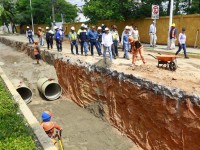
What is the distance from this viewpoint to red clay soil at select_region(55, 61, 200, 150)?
7.48m

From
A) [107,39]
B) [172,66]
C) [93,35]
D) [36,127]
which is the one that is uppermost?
[93,35]

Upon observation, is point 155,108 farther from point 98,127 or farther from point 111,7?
point 111,7

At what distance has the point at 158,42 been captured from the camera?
2389 centimetres

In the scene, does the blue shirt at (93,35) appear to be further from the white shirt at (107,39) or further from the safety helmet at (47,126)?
the safety helmet at (47,126)

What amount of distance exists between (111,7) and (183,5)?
24.7 ft

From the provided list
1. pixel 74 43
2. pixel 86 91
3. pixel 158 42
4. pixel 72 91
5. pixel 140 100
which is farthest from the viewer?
pixel 158 42

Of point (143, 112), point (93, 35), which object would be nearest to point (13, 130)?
point (143, 112)

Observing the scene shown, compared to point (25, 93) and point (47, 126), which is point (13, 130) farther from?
point (25, 93)

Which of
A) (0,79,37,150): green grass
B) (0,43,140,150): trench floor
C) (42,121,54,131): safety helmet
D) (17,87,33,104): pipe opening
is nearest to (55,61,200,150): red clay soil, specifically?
(0,43,140,150): trench floor

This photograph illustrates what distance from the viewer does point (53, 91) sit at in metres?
15.3

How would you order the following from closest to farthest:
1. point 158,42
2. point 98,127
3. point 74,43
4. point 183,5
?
1. point 98,127
2. point 74,43
3. point 158,42
4. point 183,5

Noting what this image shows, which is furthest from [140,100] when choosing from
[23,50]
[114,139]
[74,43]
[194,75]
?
[23,50]

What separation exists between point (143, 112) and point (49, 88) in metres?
7.49

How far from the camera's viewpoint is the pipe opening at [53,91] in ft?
49.0
